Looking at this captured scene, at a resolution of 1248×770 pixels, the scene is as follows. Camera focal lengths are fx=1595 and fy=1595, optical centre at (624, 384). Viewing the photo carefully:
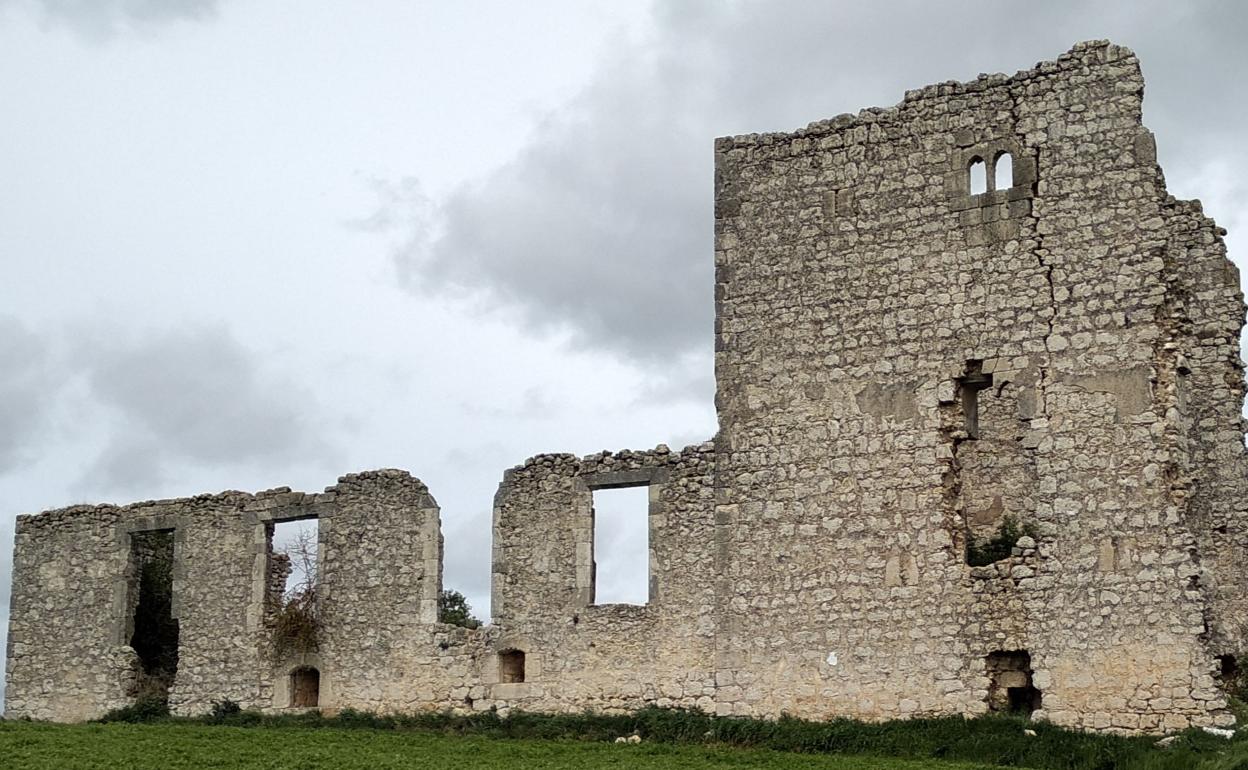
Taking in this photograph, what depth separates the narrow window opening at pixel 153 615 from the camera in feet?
77.4

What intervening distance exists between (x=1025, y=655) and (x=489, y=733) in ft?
21.6

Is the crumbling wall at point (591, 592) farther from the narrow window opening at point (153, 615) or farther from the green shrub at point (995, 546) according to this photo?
the narrow window opening at point (153, 615)

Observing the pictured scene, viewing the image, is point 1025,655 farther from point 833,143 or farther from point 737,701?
point 833,143

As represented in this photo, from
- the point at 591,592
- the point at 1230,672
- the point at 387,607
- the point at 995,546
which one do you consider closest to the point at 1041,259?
the point at 995,546

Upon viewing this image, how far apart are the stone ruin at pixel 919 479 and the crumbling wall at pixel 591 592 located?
0.12 ft

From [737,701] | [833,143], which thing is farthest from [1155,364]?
[737,701]

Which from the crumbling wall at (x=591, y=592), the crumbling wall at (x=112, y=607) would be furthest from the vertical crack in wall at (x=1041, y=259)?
the crumbling wall at (x=112, y=607)

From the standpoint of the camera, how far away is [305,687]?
2209cm

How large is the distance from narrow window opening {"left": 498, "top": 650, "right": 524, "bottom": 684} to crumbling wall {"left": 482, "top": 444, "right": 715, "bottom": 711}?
0.28 ft

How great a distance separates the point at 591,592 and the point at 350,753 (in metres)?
3.95

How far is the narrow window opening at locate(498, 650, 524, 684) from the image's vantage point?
66.7ft

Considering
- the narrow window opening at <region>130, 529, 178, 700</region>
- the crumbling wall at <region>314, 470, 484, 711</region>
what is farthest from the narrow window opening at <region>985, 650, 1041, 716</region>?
the narrow window opening at <region>130, 529, 178, 700</region>

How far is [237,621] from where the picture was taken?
2255 cm

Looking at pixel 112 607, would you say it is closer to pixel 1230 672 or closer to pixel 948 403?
pixel 948 403
